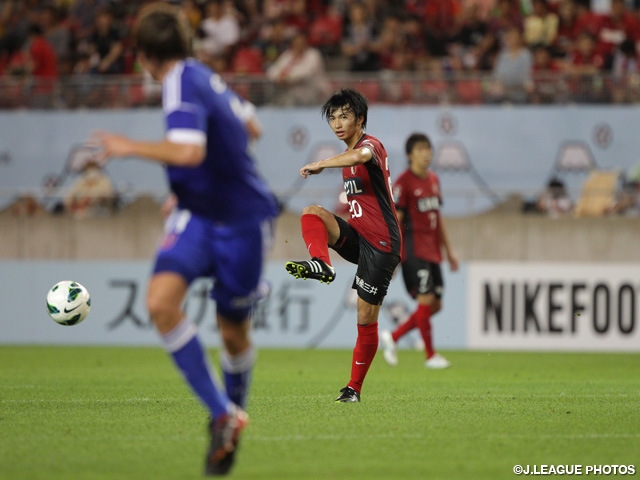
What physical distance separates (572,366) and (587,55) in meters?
7.32

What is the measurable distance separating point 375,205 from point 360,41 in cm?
1153

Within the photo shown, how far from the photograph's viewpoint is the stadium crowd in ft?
61.9

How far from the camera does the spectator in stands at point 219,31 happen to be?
20.8 m

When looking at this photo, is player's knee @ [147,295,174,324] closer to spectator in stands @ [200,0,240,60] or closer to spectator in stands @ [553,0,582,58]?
spectator in stands @ [553,0,582,58]

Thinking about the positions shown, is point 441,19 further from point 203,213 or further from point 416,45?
point 203,213

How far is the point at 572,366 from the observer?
13.9 metres

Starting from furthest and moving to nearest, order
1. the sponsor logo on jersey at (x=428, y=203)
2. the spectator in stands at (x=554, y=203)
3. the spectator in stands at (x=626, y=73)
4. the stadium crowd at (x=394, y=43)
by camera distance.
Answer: the stadium crowd at (x=394, y=43)
the spectator in stands at (x=626, y=73)
the spectator in stands at (x=554, y=203)
the sponsor logo on jersey at (x=428, y=203)

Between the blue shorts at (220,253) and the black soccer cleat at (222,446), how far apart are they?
2.23ft

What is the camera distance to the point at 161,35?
5.59 m

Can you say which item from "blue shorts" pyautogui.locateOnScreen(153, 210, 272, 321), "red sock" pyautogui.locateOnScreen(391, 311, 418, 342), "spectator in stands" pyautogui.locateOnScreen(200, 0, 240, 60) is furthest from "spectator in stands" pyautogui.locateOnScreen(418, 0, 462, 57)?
"blue shorts" pyautogui.locateOnScreen(153, 210, 272, 321)

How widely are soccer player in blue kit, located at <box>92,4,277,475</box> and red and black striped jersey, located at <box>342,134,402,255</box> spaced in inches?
123

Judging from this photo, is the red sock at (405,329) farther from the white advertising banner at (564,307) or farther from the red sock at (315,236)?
the red sock at (315,236)

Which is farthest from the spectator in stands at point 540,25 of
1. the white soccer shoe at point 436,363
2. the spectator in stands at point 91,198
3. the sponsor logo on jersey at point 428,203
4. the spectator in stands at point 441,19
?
the white soccer shoe at point 436,363

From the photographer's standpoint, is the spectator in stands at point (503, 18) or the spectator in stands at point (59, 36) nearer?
the spectator in stands at point (503, 18)
